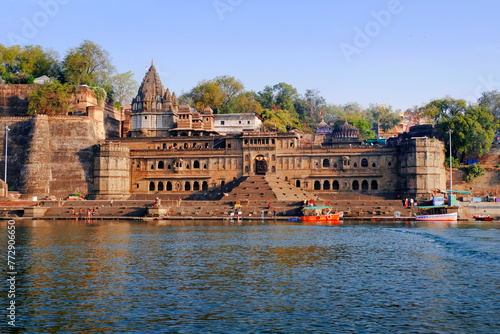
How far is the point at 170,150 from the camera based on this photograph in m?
79.9

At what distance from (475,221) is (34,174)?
182 ft

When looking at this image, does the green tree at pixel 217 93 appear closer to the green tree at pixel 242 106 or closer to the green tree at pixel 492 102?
the green tree at pixel 242 106

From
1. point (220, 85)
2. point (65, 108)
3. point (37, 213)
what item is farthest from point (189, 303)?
point (220, 85)

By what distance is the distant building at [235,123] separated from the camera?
85.4 m

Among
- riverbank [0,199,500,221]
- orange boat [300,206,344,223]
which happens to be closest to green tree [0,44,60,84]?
riverbank [0,199,500,221]

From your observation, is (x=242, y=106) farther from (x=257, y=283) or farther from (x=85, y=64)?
(x=257, y=283)

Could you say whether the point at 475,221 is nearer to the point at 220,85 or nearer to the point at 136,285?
the point at 136,285

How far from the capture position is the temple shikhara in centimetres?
7575

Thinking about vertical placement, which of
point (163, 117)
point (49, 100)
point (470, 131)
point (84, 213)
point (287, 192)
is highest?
point (49, 100)

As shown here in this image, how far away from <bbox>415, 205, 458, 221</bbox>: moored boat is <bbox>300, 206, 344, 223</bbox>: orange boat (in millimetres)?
9186

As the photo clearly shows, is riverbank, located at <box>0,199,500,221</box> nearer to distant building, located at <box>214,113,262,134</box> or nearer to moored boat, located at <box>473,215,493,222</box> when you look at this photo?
moored boat, located at <box>473,215,493,222</box>

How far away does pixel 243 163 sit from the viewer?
7862 centimetres

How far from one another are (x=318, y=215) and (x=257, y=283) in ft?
118

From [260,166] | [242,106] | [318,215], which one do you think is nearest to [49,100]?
[260,166]
